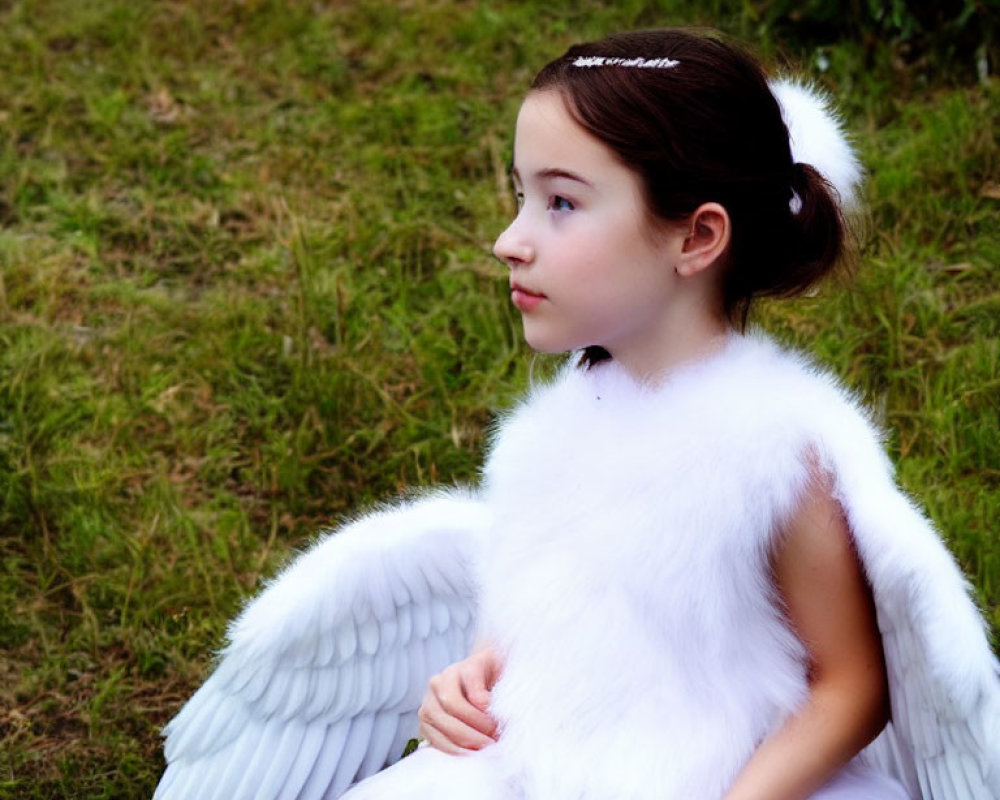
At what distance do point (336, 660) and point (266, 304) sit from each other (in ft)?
4.94

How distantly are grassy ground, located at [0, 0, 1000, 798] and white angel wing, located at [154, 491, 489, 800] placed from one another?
496mm

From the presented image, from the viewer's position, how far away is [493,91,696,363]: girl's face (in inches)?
65.4

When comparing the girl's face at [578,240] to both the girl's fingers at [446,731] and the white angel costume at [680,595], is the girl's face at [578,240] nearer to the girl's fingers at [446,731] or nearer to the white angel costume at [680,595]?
the white angel costume at [680,595]

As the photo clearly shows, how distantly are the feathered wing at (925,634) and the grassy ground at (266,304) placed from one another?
2.17 ft

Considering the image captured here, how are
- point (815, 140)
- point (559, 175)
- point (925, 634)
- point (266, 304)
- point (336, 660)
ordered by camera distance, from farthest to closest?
1. point (266, 304)
2. point (336, 660)
3. point (815, 140)
4. point (559, 175)
5. point (925, 634)

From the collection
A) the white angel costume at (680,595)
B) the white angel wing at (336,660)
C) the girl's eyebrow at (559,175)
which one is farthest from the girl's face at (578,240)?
the white angel wing at (336,660)

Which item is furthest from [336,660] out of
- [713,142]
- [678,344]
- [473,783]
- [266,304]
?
[266,304]

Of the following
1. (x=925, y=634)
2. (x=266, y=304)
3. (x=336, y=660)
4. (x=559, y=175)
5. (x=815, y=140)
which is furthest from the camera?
(x=266, y=304)

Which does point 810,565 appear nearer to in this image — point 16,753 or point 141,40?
point 16,753

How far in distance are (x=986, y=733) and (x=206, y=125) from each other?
307cm

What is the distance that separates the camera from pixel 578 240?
1665 mm

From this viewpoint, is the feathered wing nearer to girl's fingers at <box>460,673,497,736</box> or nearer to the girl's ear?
the girl's ear

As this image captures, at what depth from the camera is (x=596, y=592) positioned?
5.65 feet

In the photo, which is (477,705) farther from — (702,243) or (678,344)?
(702,243)
